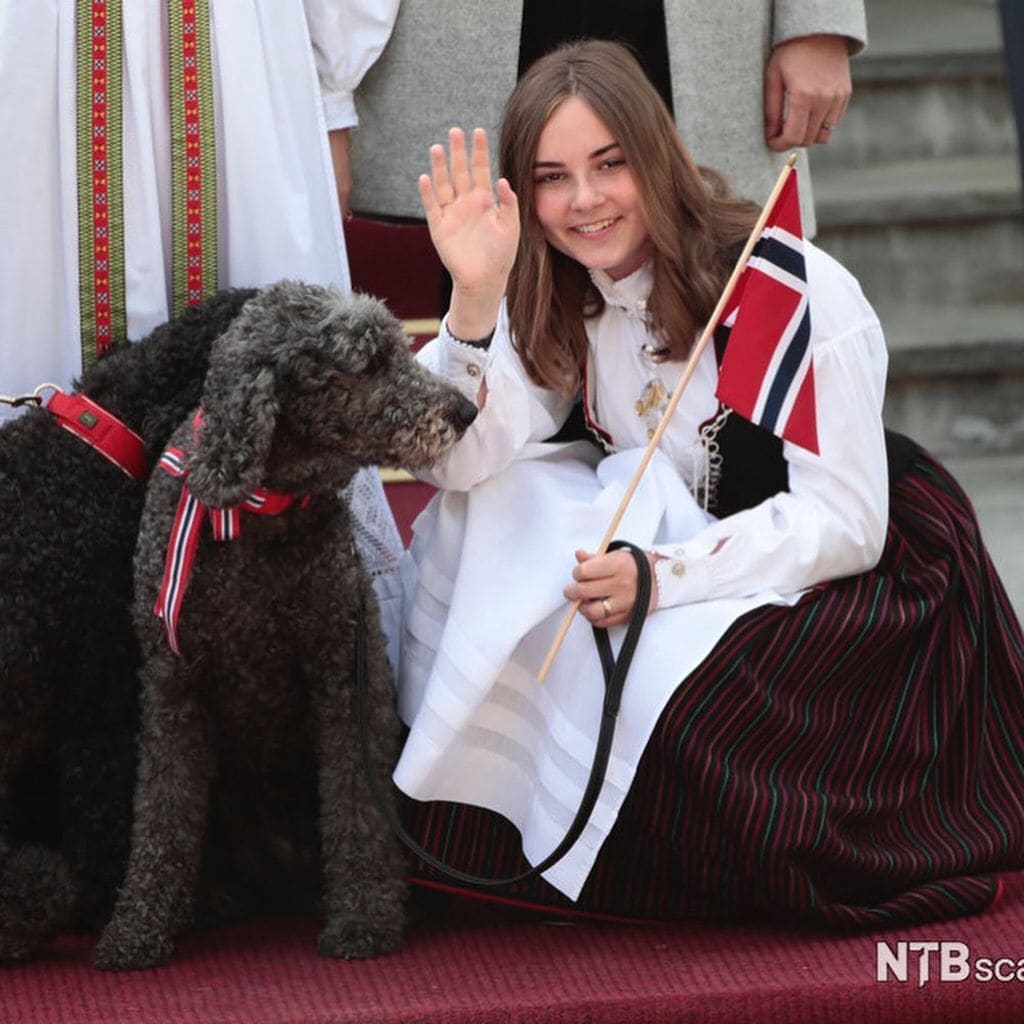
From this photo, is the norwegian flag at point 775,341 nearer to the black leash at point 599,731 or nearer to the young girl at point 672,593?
the young girl at point 672,593

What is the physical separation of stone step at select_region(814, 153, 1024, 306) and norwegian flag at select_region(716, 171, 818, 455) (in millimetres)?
2100

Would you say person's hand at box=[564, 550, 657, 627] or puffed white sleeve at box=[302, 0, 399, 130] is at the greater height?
puffed white sleeve at box=[302, 0, 399, 130]

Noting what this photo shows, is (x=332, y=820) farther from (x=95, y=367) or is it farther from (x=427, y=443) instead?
(x=95, y=367)

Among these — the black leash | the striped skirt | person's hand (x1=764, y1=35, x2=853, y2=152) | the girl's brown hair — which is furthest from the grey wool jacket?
the black leash

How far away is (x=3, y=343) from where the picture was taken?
9.20 ft

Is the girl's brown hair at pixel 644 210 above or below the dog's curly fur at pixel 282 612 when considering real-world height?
above

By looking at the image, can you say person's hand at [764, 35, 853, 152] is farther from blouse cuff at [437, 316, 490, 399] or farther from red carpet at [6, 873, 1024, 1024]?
red carpet at [6, 873, 1024, 1024]

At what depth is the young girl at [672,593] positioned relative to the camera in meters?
2.55

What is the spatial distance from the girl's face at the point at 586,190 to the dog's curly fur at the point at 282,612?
44cm

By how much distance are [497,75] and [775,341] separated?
84 centimetres

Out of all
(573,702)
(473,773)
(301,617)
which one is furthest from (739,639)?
(301,617)

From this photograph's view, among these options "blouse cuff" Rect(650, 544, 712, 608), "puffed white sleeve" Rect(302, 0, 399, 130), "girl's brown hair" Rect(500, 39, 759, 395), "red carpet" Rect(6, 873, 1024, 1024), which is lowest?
"red carpet" Rect(6, 873, 1024, 1024)

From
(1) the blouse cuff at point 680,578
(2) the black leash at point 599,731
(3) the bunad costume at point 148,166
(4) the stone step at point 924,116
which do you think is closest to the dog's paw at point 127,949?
(2) the black leash at point 599,731

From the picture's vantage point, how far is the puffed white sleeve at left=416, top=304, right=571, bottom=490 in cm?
265
